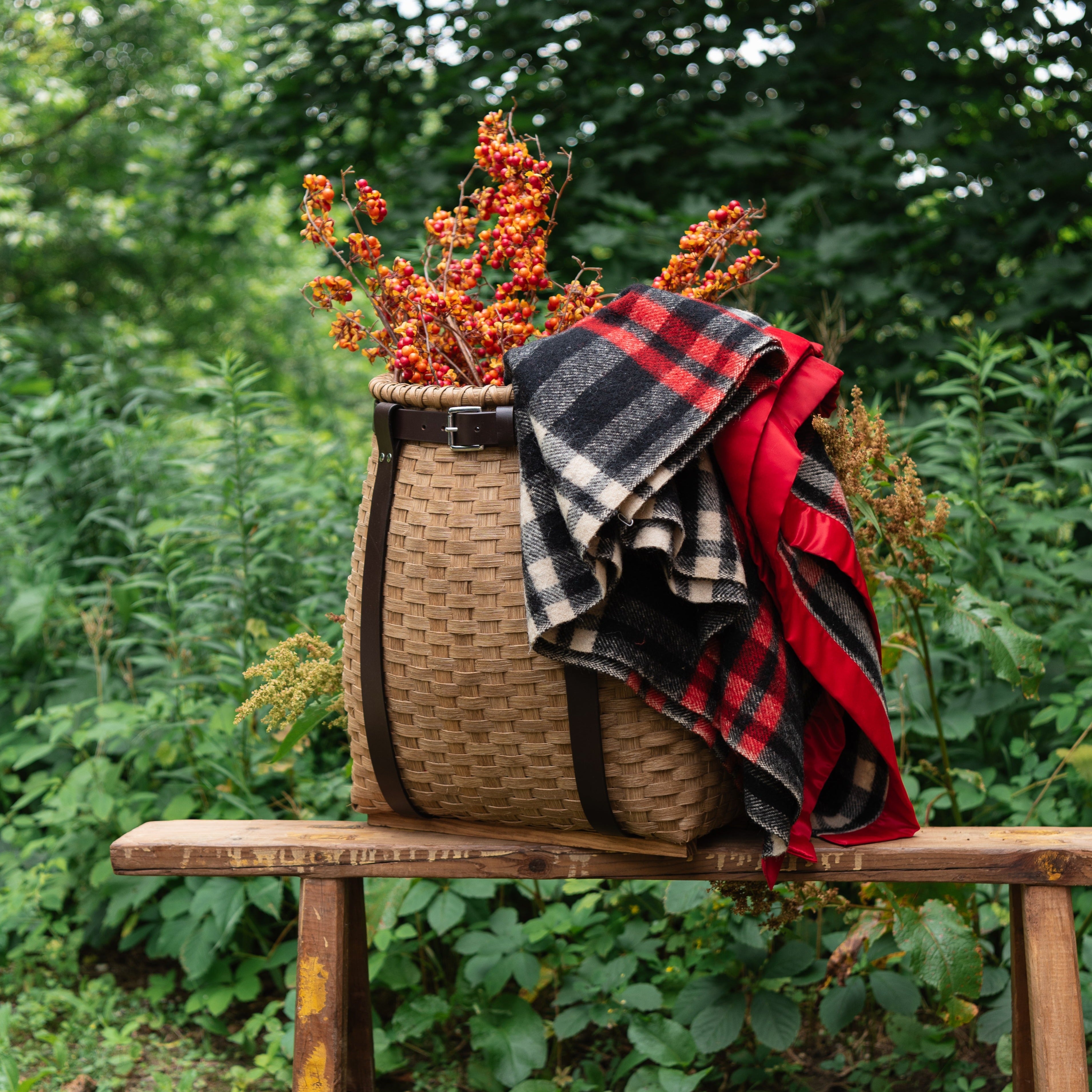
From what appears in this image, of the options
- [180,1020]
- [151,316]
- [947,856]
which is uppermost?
[947,856]

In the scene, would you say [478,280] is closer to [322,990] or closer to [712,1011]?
[322,990]

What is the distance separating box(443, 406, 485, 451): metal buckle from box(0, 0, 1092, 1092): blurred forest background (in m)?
0.83

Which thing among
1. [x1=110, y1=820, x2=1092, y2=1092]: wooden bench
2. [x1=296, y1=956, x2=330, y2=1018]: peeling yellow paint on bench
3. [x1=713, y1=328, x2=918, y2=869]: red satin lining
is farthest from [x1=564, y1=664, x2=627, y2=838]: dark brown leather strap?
[x1=296, y1=956, x2=330, y2=1018]: peeling yellow paint on bench

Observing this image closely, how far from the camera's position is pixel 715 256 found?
4.49ft

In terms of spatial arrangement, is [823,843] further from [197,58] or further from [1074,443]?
[197,58]

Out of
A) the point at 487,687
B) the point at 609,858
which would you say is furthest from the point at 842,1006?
the point at 487,687

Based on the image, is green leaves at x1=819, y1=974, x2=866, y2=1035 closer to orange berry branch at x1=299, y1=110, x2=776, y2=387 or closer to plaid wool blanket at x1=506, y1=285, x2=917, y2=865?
plaid wool blanket at x1=506, y1=285, x2=917, y2=865

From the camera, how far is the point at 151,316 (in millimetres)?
10805

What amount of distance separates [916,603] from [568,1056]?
3.91 feet

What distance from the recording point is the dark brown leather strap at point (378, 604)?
1.25 metres

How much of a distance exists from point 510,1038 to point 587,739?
966mm

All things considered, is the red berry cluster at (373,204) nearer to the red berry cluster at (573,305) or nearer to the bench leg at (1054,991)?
the red berry cluster at (573,305)

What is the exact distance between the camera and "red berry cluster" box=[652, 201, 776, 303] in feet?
4.28

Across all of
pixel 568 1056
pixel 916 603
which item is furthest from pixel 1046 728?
pixel 568 1056
